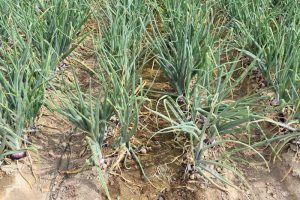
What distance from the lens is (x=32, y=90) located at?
5.53ft

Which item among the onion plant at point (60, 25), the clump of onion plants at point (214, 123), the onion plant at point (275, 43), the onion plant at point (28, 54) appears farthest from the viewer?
the onion plant at point (60, 25)

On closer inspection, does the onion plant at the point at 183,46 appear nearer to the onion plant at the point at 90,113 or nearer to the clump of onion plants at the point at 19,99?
the onion plant at the point at 90,113

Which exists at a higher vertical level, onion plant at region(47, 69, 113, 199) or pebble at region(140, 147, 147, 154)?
onion plant at region(47, 69, 113, 199)

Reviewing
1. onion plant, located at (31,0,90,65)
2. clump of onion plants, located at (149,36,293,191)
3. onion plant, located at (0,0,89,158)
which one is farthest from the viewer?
onion plant, located at (31,0,90,65)

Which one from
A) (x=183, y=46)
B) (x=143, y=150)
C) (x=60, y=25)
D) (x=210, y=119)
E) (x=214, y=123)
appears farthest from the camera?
(x=60, y=25)

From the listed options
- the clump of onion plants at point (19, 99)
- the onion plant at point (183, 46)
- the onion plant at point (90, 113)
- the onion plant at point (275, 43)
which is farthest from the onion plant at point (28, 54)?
the onion plant at point (275, 43)

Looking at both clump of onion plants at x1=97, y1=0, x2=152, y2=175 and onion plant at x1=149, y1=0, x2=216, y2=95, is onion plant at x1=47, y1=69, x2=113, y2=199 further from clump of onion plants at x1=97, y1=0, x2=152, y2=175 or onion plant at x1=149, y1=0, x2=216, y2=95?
onion plant at x1=149, y1=0, x2=216, y2=95

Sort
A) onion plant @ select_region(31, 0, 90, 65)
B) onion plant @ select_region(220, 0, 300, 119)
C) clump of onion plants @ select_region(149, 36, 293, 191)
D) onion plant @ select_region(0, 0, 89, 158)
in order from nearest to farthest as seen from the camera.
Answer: clump of onion plants @ select_region(149, 36, 293, 191), onion plant @ select_region(0, 0, 89, 158), onion plant @ select_region(220, 0, 300, 119), onion plant @ select_region(31, 0, 90, 65)

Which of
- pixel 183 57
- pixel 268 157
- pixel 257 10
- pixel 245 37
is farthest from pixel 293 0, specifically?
pixel 268 157

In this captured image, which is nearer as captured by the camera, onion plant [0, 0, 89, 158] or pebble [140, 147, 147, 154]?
onion plant [0, 0, 89, 158]

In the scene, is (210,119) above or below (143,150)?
above

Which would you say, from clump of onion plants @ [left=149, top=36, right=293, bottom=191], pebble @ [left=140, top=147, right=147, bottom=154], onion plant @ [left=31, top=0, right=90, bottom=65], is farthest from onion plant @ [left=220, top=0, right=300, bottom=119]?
onion plant @ [left=31, top=0, right=90, bottom=65]

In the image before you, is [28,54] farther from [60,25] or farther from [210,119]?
[210,119]

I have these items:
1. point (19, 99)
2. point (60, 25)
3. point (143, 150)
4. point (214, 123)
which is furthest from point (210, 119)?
point (60, 25)
